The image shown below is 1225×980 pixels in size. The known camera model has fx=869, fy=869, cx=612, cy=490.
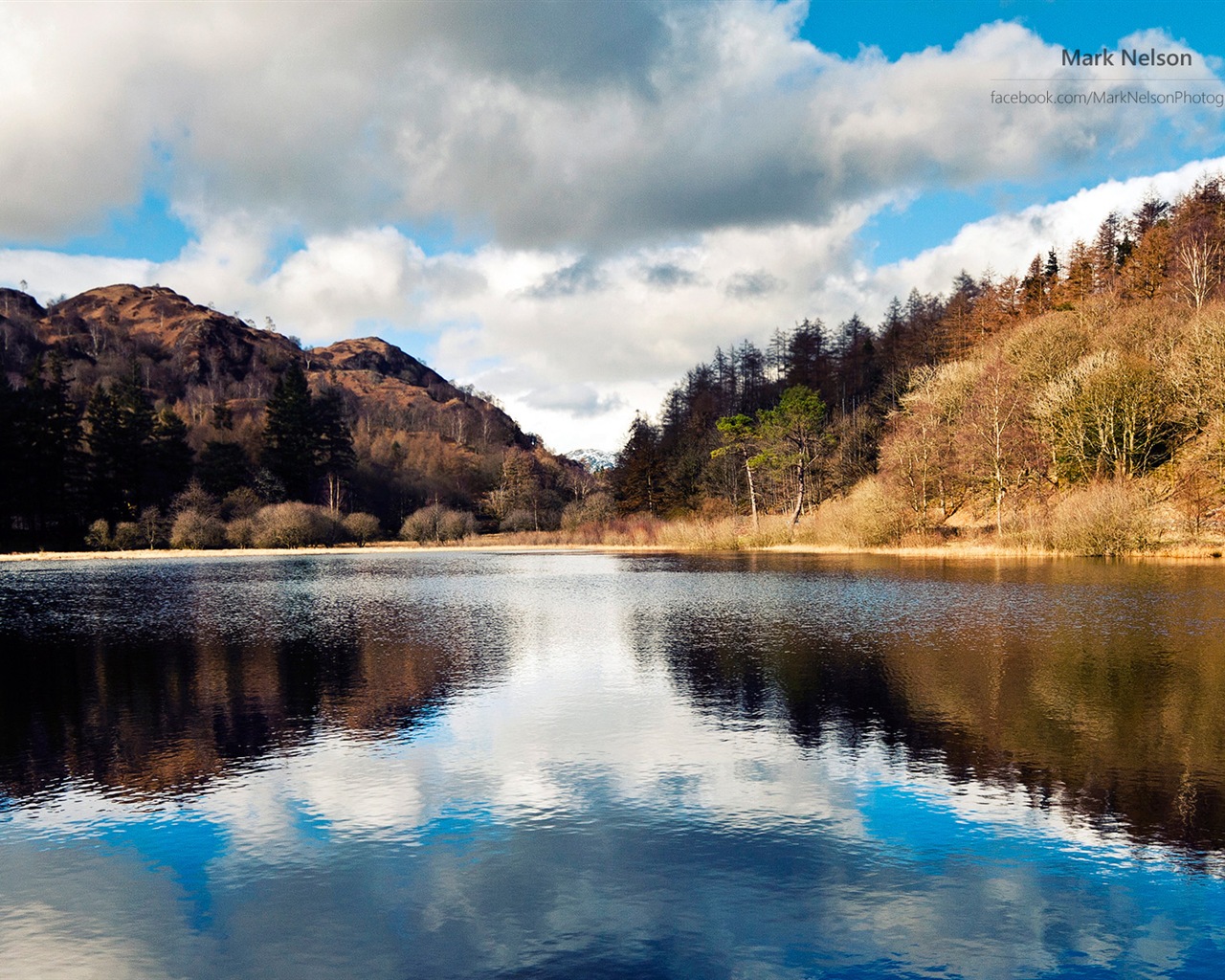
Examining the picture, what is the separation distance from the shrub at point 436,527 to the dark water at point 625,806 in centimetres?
7297

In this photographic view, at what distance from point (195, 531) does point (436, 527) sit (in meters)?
24.1

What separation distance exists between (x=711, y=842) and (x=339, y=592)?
2915 centimetres

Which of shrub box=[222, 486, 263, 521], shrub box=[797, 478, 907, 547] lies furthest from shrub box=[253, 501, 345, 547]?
shrub box=[797, 478, 907, 547]

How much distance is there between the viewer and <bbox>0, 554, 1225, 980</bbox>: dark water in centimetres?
614

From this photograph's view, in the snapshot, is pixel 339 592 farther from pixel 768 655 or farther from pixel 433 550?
pixel 433 550

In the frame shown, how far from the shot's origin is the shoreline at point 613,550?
44.3 metres

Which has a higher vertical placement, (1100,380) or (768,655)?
(1100,380)

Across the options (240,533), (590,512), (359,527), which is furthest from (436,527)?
(240,533)

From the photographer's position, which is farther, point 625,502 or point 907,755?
point 625,502

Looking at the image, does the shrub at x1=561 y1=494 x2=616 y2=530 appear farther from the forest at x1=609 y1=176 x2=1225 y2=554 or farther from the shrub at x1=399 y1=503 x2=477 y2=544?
the shrub at x1=399 y1=503 x2=477 y2=544

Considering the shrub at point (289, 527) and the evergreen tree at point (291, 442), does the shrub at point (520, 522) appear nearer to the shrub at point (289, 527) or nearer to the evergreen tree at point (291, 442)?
the shrub at point (289, 527)

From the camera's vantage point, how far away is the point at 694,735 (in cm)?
1162

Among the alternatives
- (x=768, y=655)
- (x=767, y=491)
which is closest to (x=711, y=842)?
(x=768, y=655)

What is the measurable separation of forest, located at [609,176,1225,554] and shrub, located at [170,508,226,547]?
4440 cm
